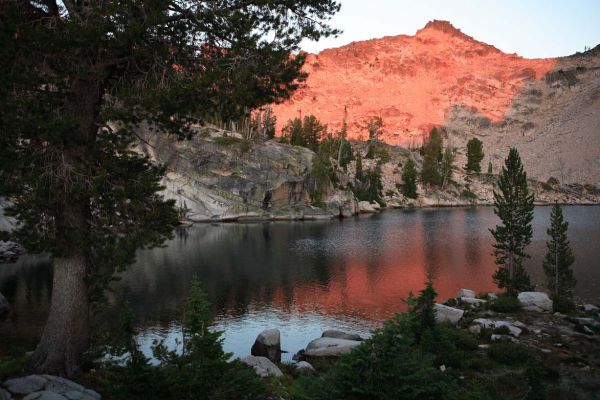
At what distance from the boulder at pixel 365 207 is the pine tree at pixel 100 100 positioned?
104300 mm

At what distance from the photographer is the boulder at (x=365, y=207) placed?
118 metres

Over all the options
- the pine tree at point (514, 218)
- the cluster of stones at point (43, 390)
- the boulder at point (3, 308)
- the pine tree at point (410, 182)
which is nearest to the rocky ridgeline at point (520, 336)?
the cluster of stones at point (43, 390)

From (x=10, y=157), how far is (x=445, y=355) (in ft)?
52.3

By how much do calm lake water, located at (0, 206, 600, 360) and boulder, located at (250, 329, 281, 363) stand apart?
1721 millimetres

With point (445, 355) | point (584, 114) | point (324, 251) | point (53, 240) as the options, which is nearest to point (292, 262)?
point (324, 251)

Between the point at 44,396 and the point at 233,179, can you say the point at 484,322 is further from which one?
the point at 233,179

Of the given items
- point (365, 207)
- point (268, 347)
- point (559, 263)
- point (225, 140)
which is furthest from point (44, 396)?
point (365, 207)

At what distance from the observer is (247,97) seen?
1290 cm

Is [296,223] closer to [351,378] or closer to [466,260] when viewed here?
[466,260]

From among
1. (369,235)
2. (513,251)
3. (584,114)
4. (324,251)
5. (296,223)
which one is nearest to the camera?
(513,251)

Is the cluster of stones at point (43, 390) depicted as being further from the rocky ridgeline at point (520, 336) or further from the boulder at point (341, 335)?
the boulder at point (341, 335)

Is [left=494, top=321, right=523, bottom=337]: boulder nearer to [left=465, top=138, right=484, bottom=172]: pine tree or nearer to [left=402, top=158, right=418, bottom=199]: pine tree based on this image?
[left=402, top=158, right=418, bottom=199]: pine tree

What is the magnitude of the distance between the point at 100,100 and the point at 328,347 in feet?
48.7

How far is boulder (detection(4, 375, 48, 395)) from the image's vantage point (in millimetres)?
10141
